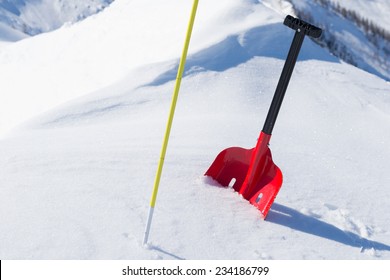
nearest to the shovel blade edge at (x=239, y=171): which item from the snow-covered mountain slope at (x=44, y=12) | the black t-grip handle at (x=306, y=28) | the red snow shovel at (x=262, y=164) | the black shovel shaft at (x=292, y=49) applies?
the red snow shovel at (x=262, y=164)

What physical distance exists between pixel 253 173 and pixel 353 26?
82125mm

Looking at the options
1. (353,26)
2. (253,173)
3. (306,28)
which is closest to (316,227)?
(253,173)

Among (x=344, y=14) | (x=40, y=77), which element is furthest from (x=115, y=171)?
(x=344, y=14)

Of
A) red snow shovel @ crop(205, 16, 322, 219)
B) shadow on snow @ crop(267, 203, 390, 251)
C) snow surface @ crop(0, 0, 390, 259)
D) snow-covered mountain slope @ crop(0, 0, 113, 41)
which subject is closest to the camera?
snow surface @ crop(0, 0, 390, 259)

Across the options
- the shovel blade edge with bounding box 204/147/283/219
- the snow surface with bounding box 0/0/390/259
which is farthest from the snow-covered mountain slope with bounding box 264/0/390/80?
the shovel blade edge with bounding box 204/147/283/219

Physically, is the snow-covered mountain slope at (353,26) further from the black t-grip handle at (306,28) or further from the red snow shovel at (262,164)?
the black t-grip handle at (306,28)

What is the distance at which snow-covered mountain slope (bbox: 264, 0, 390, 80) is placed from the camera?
242 feet

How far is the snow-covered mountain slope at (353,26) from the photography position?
7362cm

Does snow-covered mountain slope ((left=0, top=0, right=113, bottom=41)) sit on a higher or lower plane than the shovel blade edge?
lower

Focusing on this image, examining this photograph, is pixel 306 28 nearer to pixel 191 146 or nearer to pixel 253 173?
pixel 253 173

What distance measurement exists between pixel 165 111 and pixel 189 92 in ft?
2.32

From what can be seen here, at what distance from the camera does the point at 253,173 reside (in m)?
4.52

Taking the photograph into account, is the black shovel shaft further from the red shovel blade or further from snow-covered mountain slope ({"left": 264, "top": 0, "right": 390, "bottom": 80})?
snow-covered mountain slope ({"left": 264, "top": 0, "right": 390, "bottom": 80})
